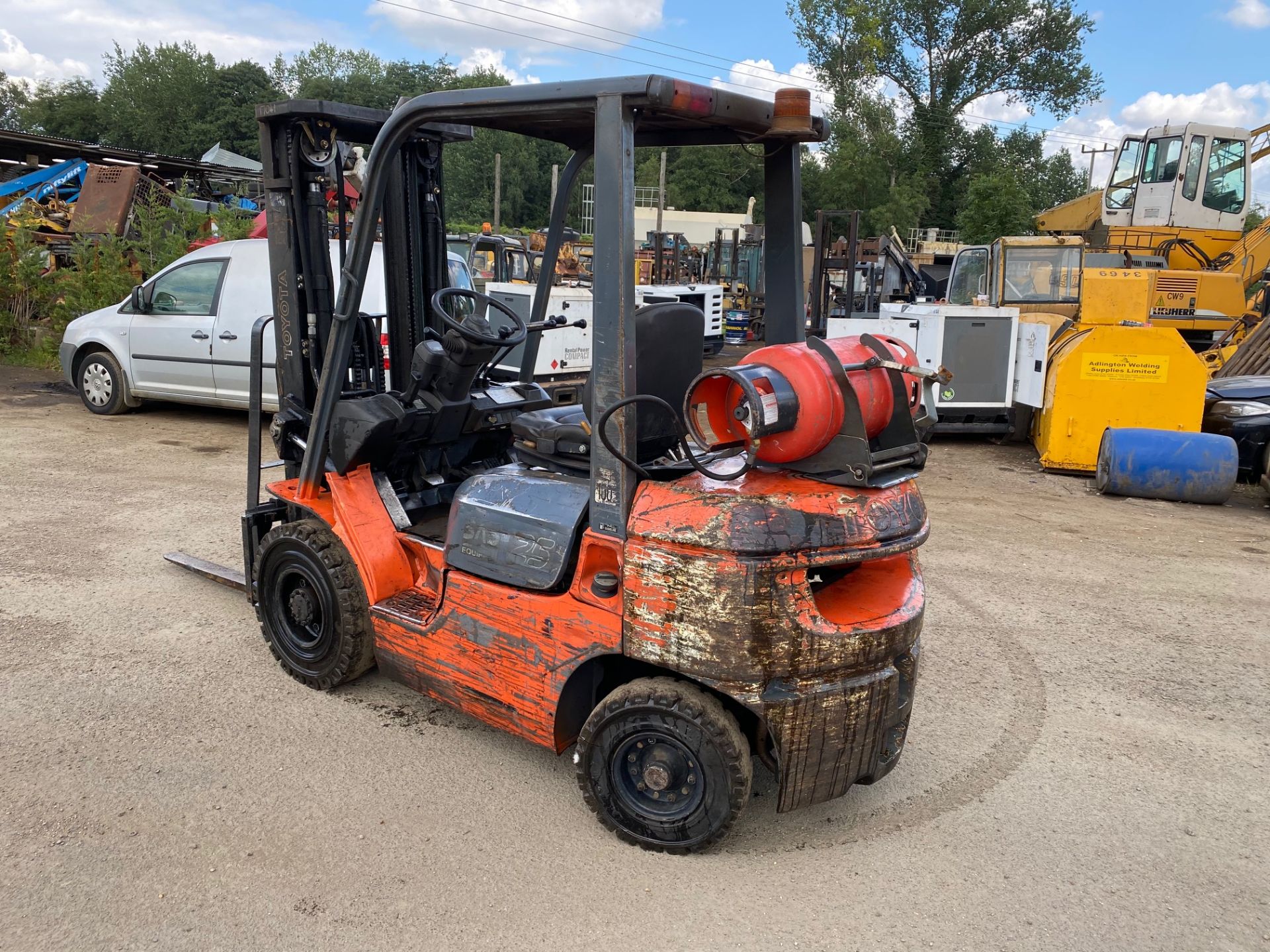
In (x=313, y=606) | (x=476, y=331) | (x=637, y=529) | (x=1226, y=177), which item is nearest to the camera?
(x=637, y=529)

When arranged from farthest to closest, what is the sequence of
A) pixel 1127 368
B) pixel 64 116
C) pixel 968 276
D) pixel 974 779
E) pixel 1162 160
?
pixel 64 116, pixel 1162 160, pixel 968 276, pixel 1127 368, pixel 974 779

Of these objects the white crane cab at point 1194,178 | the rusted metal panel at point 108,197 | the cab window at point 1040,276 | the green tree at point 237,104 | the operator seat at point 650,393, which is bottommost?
the operator seat at point 650,393

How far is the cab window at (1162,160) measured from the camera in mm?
17703

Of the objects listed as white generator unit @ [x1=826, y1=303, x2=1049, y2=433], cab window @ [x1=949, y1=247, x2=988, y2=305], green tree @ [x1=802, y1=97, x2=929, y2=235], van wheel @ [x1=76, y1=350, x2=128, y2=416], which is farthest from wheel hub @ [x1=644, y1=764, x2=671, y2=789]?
green tree @ [x1=802, y1=97, x2=929, y2=235]

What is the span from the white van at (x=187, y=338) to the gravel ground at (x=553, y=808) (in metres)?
4.11

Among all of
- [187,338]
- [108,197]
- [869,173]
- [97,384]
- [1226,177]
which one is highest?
[869,173]

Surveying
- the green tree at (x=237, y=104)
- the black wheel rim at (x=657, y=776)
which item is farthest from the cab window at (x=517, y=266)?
the green tree at (x=237, y=104)

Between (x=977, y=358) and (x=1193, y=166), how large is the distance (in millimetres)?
10627

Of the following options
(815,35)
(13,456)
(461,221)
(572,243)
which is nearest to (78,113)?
(461,221)

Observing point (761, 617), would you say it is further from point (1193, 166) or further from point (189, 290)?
point (1193, 166)

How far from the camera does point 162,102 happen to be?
66250mm

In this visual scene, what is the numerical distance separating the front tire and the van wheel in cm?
928

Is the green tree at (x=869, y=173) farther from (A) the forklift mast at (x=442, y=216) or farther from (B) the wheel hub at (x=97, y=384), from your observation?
(A) the forklift mast at (x=442, y=216)

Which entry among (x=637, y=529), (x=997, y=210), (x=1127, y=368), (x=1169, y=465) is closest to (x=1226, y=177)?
(x=1127, y=368)
